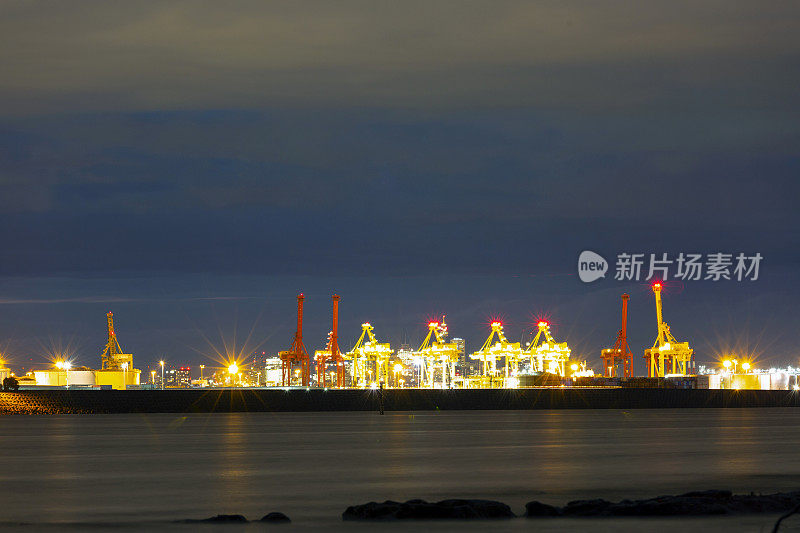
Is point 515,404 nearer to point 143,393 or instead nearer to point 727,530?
point 143,393

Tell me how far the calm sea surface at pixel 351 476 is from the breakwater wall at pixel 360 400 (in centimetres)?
6097

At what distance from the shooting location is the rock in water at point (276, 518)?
17.4 m

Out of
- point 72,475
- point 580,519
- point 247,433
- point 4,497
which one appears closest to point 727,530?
point 580,519

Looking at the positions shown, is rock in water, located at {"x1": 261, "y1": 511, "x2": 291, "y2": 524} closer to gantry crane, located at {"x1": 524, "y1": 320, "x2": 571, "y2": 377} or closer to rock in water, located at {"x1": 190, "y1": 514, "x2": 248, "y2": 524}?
rock in water, located at {"x1": 190, "y1": 514, "x2": 248, "y2": 524}

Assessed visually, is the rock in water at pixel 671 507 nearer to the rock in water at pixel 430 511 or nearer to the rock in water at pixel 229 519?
the rock in water at pixel 430 511

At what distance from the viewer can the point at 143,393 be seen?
10556 centimetres

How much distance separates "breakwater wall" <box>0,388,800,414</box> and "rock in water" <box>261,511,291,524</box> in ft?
287

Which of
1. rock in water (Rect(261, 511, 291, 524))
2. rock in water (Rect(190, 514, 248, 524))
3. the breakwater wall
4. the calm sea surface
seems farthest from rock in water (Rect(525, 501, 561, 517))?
the breakwater wall

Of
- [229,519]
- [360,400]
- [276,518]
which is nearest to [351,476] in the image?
[276,518]

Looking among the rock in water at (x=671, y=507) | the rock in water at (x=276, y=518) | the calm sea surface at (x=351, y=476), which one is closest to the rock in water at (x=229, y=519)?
the rock in water at (x=276, y=518)

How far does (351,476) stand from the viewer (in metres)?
25.9

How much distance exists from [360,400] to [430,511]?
94.1m

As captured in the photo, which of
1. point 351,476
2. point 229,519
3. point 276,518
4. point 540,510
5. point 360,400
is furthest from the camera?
point 360,400

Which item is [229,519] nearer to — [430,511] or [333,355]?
[430,511]
